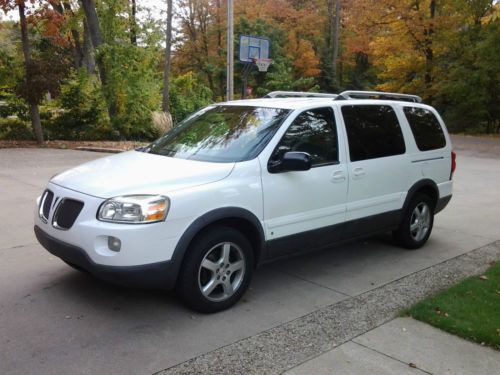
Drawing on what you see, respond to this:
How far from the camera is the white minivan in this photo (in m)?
3.82

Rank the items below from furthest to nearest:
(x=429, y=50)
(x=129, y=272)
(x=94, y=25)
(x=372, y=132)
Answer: (x=429, y=50)
(x=94, y=25)
(x=372, y=132)
(x=129, y=272)

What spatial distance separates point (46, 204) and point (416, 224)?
4185mm

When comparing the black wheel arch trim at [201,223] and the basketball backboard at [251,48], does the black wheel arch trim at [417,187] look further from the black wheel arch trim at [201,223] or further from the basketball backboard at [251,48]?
the basketball backboard at [251,48]

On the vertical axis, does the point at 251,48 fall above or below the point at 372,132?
above

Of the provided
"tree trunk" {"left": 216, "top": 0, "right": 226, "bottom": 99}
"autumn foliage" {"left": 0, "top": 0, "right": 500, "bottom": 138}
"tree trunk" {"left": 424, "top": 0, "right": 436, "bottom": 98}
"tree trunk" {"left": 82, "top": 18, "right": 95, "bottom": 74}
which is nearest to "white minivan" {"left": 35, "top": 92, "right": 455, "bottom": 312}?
"autumn foliage" {"left": 0, "top": 0, "right": 500, "bottom": 138}

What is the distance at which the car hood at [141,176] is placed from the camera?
392 cm

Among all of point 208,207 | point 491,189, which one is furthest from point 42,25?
point 208,207

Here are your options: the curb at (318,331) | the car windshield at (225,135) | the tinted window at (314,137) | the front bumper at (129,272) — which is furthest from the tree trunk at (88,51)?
the curb at (318,331)

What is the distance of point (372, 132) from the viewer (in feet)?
18.1

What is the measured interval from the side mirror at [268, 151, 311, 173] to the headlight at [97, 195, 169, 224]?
3.64 feet

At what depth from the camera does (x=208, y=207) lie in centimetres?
403

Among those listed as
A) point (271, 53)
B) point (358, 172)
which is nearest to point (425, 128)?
point (358, 172)

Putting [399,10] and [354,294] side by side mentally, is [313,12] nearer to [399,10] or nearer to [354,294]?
[399,10]

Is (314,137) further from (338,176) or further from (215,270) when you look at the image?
(215,270)
